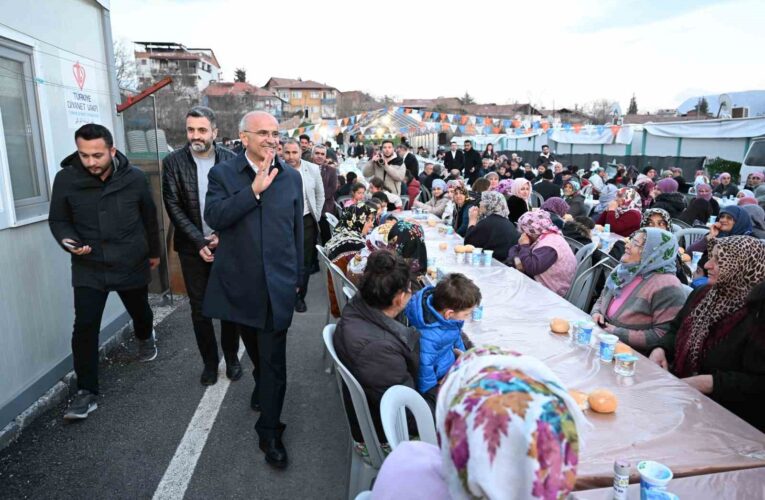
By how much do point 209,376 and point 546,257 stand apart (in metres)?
2.92

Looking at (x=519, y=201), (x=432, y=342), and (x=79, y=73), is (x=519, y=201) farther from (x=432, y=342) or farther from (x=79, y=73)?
(x=79, y=73)

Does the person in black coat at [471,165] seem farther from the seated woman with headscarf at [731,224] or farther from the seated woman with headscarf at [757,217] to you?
the seated woman with headscarf at [731,224]

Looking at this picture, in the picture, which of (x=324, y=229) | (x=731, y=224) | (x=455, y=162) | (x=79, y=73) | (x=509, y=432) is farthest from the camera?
(x=455, y=162)

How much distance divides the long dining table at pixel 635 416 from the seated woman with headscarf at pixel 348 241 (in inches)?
53.4

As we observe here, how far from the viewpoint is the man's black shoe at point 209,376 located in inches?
145

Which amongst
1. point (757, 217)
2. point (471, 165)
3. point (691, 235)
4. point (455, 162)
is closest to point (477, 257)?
point (691, 235)

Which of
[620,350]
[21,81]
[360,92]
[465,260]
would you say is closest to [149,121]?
[21,81]

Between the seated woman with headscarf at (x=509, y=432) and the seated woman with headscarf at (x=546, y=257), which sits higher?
the seated woman with headscarf at (x=509, y=432)

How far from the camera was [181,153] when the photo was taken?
344cm

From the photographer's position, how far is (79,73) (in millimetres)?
4082

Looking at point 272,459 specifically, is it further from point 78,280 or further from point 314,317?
point 314,317

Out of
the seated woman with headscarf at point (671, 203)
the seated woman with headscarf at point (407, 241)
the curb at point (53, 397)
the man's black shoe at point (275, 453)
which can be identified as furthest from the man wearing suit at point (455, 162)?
the man's black shoe at point (275, 453)

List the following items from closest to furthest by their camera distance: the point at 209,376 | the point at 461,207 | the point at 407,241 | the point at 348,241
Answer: the point at 209,376
the point at 407,241
the point at 348,241
the point at 461,207

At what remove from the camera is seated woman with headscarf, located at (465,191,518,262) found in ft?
16.1
